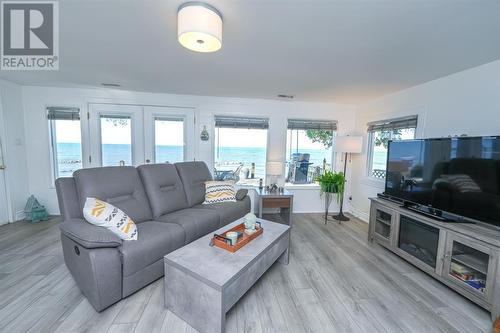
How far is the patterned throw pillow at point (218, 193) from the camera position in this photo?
2957 mm

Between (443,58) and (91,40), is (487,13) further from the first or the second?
(91,40)

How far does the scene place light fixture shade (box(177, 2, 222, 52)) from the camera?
1.27 metres

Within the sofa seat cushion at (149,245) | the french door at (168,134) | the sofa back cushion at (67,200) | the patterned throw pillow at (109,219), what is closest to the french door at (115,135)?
the french door at (168,134)

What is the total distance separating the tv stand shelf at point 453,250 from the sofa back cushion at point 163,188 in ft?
8.66

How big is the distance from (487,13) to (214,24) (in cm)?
177

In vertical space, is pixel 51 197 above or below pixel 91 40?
below

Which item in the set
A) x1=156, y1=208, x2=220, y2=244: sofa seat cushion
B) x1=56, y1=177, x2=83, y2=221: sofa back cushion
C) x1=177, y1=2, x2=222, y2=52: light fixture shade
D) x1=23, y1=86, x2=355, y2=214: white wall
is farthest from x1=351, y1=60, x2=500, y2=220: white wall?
x1=56, y1=177, x2=83, y2=221: sofa back cushion

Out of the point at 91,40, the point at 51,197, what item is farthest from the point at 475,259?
the point at 51,197

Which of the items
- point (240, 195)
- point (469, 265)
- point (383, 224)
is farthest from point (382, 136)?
point (240, 195)

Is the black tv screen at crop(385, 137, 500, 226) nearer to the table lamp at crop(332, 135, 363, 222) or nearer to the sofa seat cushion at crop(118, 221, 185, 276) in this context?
the table lamp at crop(332, 135, 363, 222)

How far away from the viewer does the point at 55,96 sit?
3.42 m

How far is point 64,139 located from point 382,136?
548 cm

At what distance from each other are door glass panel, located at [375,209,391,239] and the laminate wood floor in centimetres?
31

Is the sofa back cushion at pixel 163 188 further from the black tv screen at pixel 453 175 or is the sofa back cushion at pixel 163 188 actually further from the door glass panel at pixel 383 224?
the black tv screen at pixel 453 175
